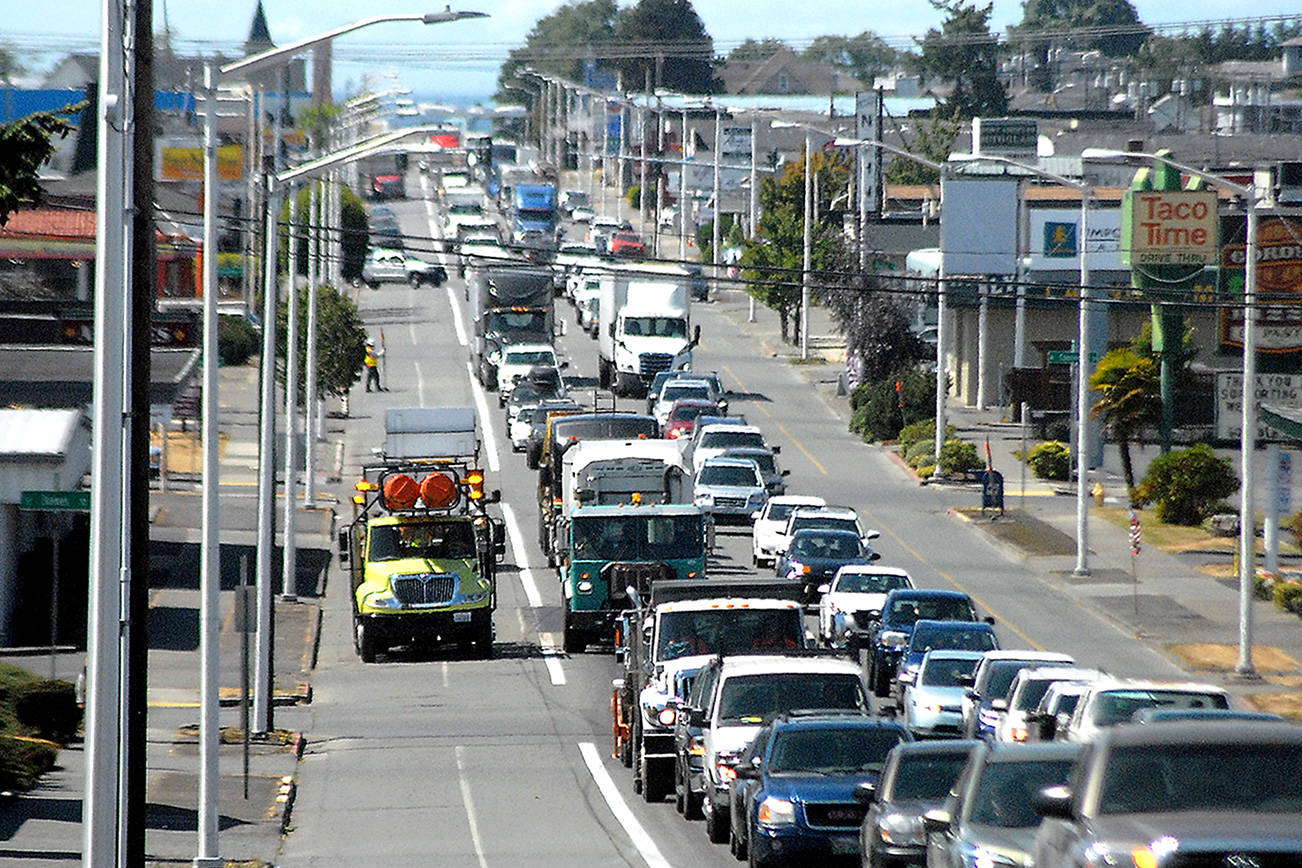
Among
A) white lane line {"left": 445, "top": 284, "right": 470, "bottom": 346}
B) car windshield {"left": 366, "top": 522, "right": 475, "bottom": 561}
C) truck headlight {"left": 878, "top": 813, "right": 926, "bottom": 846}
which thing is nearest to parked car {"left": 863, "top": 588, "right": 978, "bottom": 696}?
car windshield {"left": 366, "top": 522, "right": 475, "bottom": 561}

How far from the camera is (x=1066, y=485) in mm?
58438

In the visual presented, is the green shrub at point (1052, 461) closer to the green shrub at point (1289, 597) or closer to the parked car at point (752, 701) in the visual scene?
the green shrub at point (1289, 597)

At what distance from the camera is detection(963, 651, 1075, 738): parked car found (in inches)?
1042

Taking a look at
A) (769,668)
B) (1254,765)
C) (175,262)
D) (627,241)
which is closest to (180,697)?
(769,668)

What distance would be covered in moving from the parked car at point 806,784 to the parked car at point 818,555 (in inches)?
753

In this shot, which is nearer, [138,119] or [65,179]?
[138,119]

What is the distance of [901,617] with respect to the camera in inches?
1332

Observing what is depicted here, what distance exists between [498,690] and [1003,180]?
41.3 metres

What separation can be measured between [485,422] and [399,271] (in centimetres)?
3862

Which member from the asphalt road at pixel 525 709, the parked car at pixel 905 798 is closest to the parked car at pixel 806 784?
the parked car at pixel 905 798

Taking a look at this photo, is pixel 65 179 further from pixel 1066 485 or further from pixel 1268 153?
pixel 1268 153

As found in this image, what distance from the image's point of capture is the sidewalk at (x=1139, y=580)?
37.1 metres

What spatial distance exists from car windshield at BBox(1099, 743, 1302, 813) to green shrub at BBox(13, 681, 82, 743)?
17.6 m

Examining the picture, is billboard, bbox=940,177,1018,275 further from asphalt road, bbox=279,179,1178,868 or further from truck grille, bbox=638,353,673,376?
truck grille, bbox=638,353,673,376
